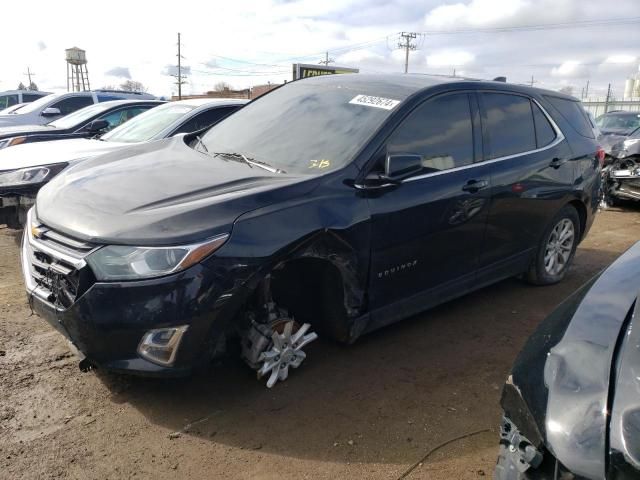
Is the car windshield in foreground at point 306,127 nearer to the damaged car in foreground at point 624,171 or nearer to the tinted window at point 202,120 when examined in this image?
the tinted window at point 202,120

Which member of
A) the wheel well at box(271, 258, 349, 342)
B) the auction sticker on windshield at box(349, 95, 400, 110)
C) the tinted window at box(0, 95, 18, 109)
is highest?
the auction sticker on windshield at box(349, 95, 400, 110)

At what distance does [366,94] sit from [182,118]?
343 centimetres

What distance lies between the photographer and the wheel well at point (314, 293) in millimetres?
3113

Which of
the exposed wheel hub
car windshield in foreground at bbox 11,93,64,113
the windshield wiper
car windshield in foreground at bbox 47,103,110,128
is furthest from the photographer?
car windshield in foreground at bbox 11,93,64,113

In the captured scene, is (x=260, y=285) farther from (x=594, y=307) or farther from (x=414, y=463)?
(x=594, y=307)

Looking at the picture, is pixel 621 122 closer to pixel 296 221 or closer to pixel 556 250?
pixel 556 250

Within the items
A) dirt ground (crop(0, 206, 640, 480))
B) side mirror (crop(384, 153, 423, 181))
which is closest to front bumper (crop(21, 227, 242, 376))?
dirt ground (crop(0, 206, 640, 480))

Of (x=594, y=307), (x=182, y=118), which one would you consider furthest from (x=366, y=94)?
(x=182, y=118)

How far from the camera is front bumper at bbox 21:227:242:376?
2.48 m

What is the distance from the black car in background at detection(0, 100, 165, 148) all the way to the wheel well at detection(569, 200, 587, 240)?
6.04m

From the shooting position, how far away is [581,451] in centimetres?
144

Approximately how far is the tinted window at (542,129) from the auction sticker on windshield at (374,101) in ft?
5.59

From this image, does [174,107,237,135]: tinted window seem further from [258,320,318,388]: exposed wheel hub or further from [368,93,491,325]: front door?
[258,320,318,388]: exposed wheel hub

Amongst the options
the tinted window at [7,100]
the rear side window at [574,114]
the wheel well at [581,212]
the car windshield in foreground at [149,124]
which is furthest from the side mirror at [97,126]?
the tinted window at [7,100]
